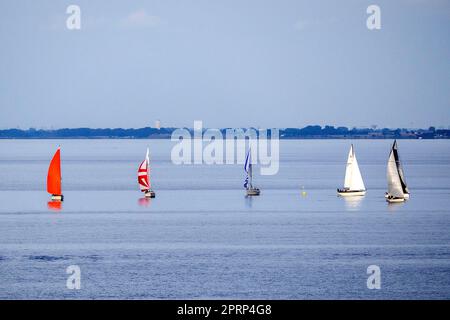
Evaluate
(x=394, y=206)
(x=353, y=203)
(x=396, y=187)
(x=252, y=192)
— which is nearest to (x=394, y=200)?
(x=394, y=206)

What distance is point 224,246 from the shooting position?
6975cm

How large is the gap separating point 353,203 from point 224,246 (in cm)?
4124

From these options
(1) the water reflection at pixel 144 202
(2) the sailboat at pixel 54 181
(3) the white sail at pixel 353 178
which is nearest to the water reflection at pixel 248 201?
(1) the water reflection at pixel 144 202

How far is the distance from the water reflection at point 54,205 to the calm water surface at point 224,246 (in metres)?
1.05

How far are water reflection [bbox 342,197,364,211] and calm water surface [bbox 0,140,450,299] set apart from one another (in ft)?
0.94

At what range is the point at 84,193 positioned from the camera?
127562 mm

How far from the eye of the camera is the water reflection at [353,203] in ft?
335

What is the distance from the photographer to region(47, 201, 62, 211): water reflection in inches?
4031

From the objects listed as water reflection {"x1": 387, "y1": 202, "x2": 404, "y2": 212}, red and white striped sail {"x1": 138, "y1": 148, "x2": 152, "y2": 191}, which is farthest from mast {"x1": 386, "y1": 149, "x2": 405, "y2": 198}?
red and white striped sail {"x1": 138, "y1": 148, "x2": 152, "y2": 191}

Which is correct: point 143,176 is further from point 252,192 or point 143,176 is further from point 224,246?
point 224,246
